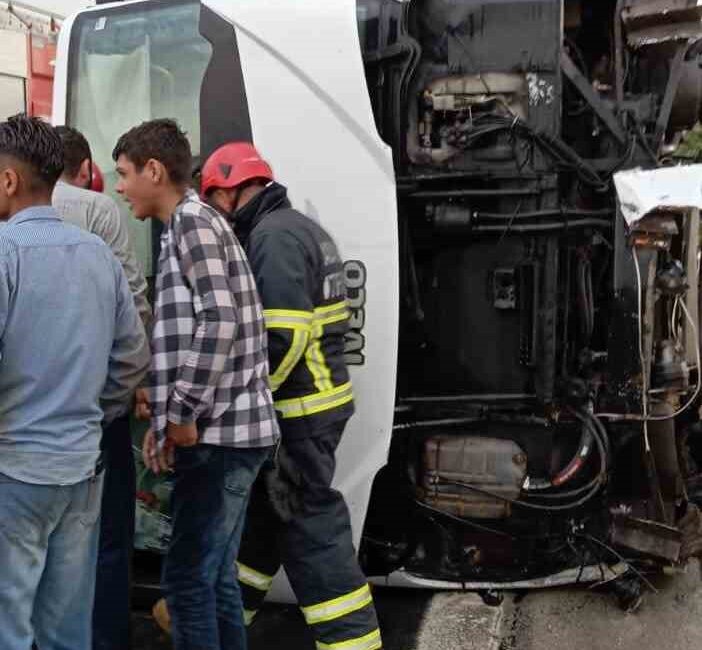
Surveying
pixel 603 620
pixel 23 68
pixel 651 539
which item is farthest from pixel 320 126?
pixel 23 68

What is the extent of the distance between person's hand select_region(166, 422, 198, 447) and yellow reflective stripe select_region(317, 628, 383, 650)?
84 cm

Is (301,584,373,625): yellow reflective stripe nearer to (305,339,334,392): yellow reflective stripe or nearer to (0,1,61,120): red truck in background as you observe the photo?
(305,339,334,392): yellow reflective stripe

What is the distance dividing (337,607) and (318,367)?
2.34ft

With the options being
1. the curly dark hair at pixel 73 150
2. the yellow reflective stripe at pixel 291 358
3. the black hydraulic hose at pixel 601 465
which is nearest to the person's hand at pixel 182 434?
the yellow reflective stripe at pixel 291 358

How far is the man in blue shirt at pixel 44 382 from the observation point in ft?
6.38

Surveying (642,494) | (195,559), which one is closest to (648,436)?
(642,494)

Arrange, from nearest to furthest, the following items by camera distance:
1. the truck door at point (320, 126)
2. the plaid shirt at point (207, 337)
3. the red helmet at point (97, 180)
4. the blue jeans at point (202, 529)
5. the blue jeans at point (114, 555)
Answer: the plaid shirt at point (207, 337), the blue jeans at point (202, 529), the blue jeans at point (114, 555), the truck door at point (320, 126), the red helmet at point (97, 180)

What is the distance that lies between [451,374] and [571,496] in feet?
1.92

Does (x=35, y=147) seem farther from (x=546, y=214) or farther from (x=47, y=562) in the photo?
(x=546, y=214)

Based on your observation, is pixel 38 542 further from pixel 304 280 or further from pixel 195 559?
pixel 304 280

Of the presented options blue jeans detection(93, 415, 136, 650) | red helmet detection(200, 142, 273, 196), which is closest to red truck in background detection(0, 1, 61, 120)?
red helmet detection(200, 142, 273, 196)

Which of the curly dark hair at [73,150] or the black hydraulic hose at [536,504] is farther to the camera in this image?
the black hydraulic hose at [536,504]

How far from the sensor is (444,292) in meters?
3.20

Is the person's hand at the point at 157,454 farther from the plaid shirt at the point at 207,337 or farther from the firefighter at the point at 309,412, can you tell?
the firefighter at the point at 309,412
